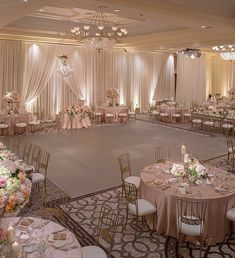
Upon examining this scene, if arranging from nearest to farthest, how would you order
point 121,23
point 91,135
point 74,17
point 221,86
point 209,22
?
1. point 209,22
2. point 74,17
3. point 121,23
4. point 91,135
5. point 221,86

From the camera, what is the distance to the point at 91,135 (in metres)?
13.6

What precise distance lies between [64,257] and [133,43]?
13468mm

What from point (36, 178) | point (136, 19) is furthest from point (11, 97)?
point (36, 178)

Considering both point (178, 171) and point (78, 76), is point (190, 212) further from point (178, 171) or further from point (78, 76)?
point (78, 76)

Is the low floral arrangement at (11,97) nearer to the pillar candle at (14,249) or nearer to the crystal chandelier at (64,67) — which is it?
the crystal chandelier at (64,67)

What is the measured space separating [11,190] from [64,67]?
1367cm

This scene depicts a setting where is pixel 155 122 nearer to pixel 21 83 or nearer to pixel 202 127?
pixel 202 127

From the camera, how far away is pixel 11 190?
3277 mm

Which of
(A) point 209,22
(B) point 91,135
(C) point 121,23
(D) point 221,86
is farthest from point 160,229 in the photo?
(D) point 221,86

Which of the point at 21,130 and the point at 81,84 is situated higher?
the point at 81,84

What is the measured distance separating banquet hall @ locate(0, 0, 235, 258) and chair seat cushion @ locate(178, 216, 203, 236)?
0.02 metres

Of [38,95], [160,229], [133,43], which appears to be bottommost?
[160,229]

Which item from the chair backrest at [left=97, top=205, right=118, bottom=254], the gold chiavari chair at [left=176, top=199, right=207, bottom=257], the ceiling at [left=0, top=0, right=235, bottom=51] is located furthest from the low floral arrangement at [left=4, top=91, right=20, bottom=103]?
the gold chiavari chair at [left=176, top=199, right=207, bottom=257]

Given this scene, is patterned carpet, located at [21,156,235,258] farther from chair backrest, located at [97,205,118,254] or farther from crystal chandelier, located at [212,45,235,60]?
crystal chandelier, located at [212,45,235,60]
